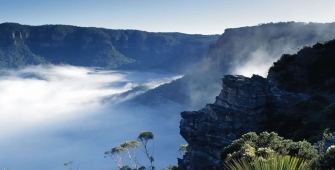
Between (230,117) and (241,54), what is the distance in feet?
336

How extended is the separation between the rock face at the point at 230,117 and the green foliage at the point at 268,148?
6073mm

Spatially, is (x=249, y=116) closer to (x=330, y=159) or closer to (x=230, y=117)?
(x=230, y=117)

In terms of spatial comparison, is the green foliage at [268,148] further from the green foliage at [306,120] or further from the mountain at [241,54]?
the mountain at [241,54]

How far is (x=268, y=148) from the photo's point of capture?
1300cm

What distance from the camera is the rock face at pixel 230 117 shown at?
23.5 m

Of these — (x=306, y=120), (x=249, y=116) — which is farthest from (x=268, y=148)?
(x=249, y=116)

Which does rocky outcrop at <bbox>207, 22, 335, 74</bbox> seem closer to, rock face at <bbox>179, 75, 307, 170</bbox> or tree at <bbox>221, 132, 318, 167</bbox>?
rock face at <bbox>179, 75, 307, 170</bbox>

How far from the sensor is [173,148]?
3531 inches

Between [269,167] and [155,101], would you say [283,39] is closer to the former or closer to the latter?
[155,101]

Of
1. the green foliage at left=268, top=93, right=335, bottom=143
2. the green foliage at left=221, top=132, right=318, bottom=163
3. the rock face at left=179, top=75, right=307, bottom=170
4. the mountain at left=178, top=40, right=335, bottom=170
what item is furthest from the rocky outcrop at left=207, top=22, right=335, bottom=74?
the green foliage at left=221, top=132, right=318, bottom=163

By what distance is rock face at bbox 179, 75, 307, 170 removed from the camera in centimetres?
2353

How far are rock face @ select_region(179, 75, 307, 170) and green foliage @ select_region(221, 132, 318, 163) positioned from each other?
239 inches

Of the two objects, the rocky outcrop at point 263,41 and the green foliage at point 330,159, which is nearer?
the green foliage at point 330,159

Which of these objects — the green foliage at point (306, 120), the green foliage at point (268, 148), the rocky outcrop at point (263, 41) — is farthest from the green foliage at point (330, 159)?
the rocky outcrop at point (263, 41)
